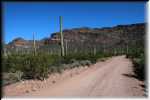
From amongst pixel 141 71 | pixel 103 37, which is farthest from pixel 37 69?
pixel 103 37

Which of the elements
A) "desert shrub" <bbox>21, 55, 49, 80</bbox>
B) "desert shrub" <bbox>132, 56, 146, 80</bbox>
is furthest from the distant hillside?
"desert shrub" <bbox>21, 55, 49, 80</bbox>

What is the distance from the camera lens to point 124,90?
1002cm

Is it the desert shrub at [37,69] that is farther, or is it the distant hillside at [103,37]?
the distant hillside at [103,37]

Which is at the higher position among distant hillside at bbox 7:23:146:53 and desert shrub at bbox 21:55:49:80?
distant hillside at bbox 7:23:146:53

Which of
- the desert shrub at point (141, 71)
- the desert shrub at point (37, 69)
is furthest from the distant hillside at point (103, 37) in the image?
the desert shrub at point (37, 69)

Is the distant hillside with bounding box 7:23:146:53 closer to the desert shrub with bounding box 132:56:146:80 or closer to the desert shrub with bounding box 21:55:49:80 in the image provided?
the desert shrub with bounding box 132:56:146:80

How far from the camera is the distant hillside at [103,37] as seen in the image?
99000 millimetres

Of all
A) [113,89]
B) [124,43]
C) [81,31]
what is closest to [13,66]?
[113,89]

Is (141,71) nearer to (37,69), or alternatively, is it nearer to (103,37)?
(37,69)

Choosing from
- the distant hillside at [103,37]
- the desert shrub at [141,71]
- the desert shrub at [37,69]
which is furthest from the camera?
the distant hillside at [103,37]

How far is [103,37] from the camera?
11300cm

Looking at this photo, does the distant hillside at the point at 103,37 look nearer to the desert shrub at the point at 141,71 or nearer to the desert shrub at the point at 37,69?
the desert shrub at the point at 141,71

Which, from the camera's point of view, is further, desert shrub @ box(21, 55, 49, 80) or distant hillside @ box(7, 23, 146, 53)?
→ distant hillside @ box(7, 23, 146, 53)

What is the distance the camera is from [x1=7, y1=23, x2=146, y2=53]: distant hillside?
99000mm
